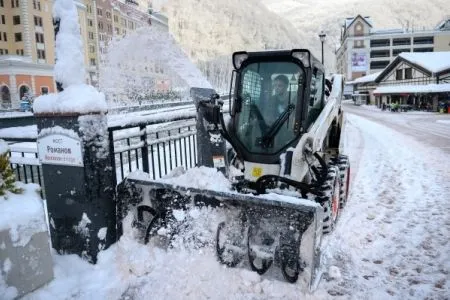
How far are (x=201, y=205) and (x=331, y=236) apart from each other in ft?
6.67

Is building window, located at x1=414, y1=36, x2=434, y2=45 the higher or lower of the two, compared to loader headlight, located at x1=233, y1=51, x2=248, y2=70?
higher

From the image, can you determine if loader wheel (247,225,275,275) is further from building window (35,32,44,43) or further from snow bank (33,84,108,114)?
building window (35,32,44,43)

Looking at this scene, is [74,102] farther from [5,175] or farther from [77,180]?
[5,175]

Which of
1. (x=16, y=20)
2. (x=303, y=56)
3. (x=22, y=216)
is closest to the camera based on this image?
(x=22, y=216)

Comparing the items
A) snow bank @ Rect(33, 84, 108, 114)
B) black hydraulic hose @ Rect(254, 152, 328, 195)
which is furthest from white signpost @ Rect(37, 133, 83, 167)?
black hydraulic hose @ Rect(254, 152, 328, 195)

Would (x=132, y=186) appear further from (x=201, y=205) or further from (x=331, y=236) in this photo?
(x=331, y=236)

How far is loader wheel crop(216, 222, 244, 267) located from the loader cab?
1444 millimetres

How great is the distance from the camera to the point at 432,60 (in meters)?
41.6

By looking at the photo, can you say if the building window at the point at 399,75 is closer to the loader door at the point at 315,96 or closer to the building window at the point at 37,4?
the loader door at the point at 315,96

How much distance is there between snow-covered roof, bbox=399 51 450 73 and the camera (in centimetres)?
3831

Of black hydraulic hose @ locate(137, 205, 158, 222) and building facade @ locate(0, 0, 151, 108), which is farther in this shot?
building facade @ locate(0, 0, 151, 108)

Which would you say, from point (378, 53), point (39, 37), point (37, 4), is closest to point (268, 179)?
point (39, 37)

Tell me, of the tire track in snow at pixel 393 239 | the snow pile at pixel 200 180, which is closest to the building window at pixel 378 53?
the tire track in snow at pixel 393 239

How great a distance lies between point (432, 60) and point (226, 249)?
148 feet
